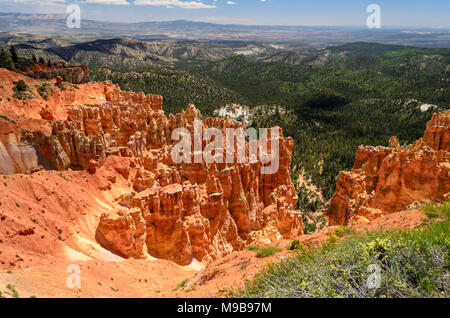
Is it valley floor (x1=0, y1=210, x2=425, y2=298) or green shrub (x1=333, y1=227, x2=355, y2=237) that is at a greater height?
green shrub (x1=333, y1=227, x2=355, y2=237)

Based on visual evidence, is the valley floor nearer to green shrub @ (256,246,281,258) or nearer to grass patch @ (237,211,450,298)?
green shrub @ (256,246,281,258)

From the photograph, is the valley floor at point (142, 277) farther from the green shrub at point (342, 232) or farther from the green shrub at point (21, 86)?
the green shrub at point (21, 86)

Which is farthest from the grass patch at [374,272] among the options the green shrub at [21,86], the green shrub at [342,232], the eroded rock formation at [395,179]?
the green shrub at [21,86]

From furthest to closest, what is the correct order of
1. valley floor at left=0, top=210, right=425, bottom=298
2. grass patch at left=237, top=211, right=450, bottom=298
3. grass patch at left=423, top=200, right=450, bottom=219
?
1. grass patch at left=423, top=200, right=450, bottom=219
2. valley floor at left=0, top=210, right=425, bottom=298
3. grass patch at left=237, top=211, right=450, bottom=298

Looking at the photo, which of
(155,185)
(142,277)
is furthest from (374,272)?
(155,185)

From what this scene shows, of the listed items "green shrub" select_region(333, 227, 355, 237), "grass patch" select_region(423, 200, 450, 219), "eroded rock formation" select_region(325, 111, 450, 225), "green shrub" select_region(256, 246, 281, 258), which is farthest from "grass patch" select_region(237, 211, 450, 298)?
"eroded rock formation" select_region(325, 111, 450, 225)
